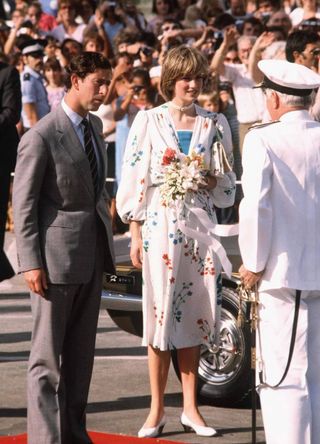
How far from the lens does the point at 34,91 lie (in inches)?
574

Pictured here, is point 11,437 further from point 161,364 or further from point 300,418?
point 300,418

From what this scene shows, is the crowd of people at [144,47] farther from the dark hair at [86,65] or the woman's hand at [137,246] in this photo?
the dark hair at [86,65]

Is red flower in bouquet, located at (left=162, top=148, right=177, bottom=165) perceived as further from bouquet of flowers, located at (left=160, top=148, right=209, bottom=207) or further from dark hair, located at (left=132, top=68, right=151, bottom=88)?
dark hair, located at (left=132, top=68, right=151, bottom=88)

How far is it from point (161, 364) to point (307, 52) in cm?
264

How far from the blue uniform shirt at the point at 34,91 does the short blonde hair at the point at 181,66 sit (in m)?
7.39

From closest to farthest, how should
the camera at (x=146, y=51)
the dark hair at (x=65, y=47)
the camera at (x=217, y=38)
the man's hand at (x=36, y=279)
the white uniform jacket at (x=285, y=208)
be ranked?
the white uniform jacket at (x=285, y=208) < the man's hand at (x=36, y=279) < the camera at (x=217, y=38) < the camera at (x=146, y=51) < the dark hair at (x=65, y=47)

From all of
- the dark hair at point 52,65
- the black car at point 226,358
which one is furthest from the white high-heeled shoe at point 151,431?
the dark hair at point 52,65

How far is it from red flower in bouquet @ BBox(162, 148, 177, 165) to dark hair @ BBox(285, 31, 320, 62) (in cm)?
202

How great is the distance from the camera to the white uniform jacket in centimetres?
582

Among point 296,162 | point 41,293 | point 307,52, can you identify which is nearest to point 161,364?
point 41,293

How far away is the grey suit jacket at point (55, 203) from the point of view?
20.5 ft

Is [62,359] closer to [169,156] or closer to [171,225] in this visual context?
[171,225]

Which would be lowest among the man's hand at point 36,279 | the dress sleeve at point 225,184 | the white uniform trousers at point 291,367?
the white uniform trousers at point 291,367

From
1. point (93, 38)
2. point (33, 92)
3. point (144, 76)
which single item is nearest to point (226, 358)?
point (144, 76)
